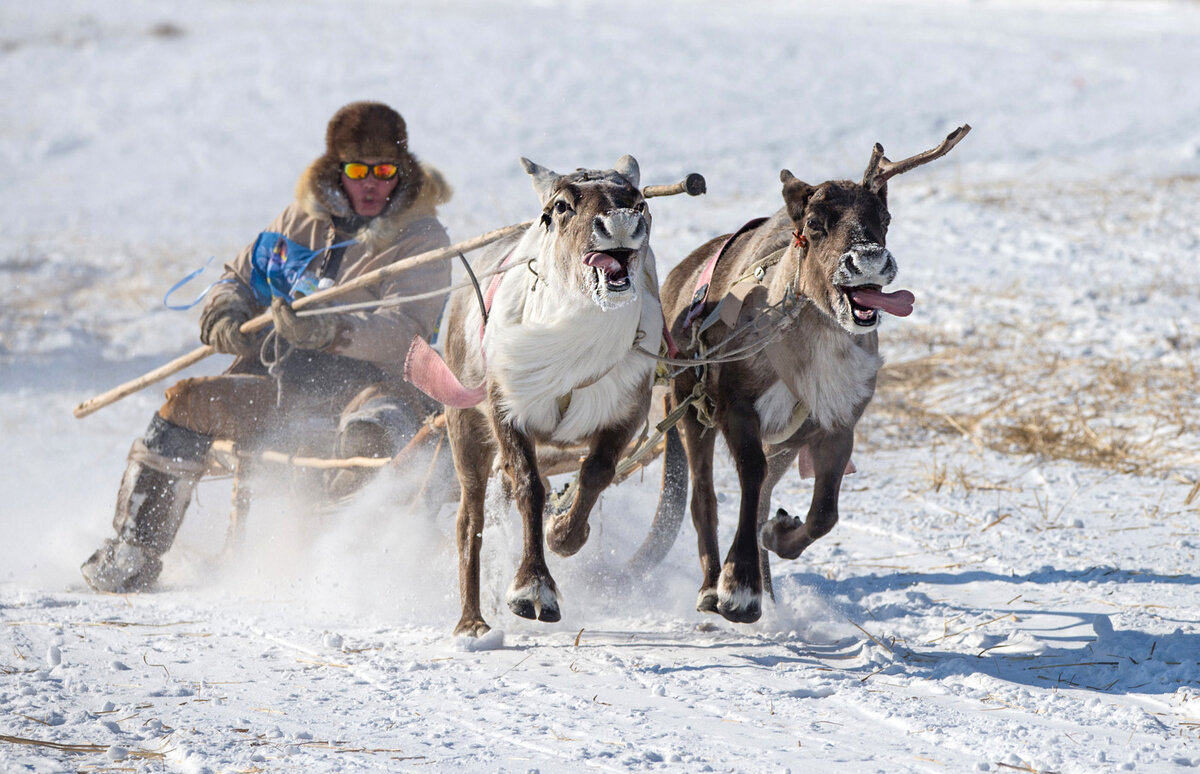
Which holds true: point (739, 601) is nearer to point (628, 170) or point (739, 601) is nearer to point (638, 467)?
point (638, 467)

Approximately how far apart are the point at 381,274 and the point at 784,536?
→ 1.76 m

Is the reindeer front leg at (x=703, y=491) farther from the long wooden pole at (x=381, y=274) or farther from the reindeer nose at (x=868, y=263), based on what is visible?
the reindeer nose at (x=868, y=263)

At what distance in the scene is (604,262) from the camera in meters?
3.19

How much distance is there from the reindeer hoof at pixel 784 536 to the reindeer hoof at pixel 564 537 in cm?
62

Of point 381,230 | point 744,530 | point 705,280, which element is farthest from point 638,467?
point 381,230

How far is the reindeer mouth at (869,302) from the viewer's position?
3.29 m

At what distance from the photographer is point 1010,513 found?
204 inches

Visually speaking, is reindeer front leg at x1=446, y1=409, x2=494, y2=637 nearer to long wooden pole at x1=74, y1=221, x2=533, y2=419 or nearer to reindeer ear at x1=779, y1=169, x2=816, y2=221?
long wooden pole at x1=74, y1=221, x2=533, y2=419

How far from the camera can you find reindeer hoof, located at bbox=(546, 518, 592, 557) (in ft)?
12.3

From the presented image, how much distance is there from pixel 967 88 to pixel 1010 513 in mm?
12774

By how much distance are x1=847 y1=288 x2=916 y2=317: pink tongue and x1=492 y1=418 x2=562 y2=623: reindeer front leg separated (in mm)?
1082

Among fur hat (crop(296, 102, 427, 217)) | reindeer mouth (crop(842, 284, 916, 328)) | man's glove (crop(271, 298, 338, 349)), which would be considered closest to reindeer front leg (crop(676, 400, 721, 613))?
reindeer mouth (crop(842, 284, 916, 328))

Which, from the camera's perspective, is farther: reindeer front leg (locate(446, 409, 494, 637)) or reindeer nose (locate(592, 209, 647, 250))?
reindeer front leg (locate(446, 409, 494, 637))

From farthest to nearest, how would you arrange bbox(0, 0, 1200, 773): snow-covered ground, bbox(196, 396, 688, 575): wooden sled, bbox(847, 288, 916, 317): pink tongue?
bbox(196, 396, 688, 575): wooden sled, bbox(847, 288, 916, 317): pink tongue, bbox(0, 0, 1200, 773): snow-covered ground
